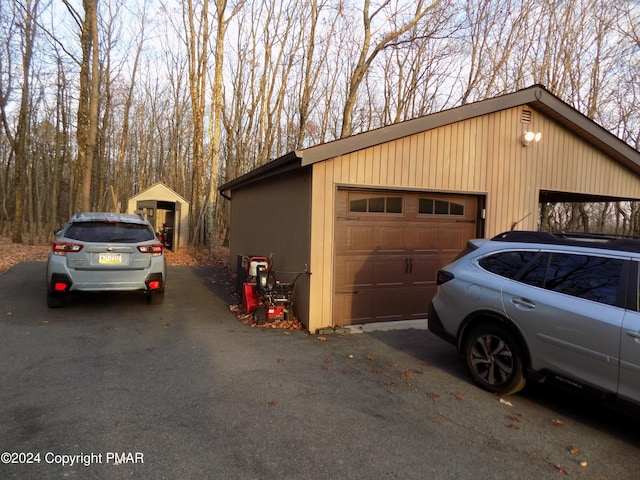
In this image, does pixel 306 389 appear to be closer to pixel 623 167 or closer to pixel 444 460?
pixel 444 460

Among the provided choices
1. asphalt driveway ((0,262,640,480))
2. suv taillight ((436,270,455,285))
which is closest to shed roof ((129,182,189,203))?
asphalt driveway ((0,262,640,480))

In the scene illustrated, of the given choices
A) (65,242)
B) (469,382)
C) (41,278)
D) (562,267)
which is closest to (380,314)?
(469,382)

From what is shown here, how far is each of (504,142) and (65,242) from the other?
8025 millimetres

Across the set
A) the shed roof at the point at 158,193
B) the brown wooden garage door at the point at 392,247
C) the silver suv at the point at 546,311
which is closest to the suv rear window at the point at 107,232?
the brown wooden garage door at the point at 392,247

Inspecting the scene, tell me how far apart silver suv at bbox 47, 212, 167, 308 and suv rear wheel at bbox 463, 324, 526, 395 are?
5.43 meters

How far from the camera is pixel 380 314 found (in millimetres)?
7238

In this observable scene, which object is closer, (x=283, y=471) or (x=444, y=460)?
(x=283, y=471)

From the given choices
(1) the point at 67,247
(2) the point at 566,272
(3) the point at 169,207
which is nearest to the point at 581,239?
(2) the point at 566,272

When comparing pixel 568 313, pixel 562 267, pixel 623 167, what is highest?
pixel 623 167

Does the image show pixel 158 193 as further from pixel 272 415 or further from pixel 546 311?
pixel 546 311

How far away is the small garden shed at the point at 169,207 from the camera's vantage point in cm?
1880

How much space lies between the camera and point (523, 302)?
4027 millimetres

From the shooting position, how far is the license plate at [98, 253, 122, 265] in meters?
6.77

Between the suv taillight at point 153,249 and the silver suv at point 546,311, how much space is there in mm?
4968
